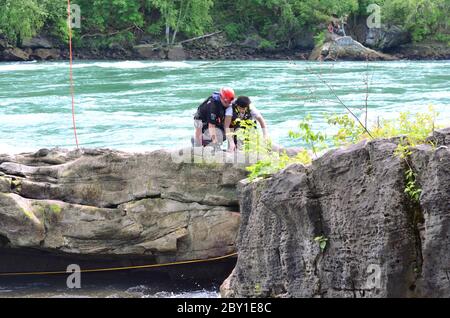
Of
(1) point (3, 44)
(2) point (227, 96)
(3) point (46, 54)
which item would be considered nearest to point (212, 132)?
(2) point (227, 96)

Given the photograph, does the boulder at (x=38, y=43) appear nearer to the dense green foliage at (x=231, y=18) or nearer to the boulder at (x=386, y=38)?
the dense green foliage at (x=231, y=18)

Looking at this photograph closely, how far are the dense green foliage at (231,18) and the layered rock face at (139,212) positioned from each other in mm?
45686

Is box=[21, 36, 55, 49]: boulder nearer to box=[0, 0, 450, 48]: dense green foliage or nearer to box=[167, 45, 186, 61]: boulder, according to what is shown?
box=[0, 0, 450, 48]: dense green foliage

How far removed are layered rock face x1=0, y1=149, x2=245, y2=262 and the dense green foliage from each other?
4569 centimetres

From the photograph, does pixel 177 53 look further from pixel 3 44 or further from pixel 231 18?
pixel 231 18

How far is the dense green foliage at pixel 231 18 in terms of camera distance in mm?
56656

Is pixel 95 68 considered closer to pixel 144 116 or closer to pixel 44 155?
pixel 144 116

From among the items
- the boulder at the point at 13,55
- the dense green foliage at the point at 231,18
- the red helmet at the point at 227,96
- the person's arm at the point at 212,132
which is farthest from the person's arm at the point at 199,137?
the dense green foliage at the point at 231,18

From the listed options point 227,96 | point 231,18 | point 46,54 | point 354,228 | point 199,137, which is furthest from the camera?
point 231,18

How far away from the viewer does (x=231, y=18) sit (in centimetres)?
6656

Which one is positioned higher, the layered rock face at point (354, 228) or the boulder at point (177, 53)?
the layered rock face at point (354, 228)

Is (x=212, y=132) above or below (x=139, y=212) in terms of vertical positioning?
above

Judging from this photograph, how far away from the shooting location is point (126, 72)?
40.4 m

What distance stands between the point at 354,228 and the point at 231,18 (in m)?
60.7
